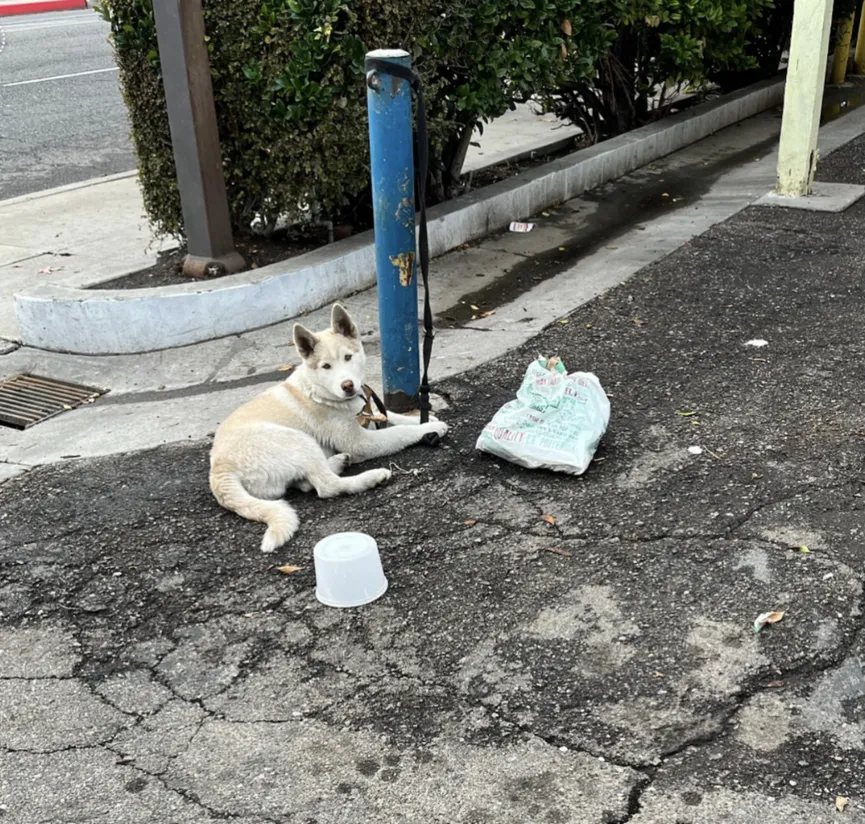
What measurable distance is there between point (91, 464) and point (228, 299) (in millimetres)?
1590

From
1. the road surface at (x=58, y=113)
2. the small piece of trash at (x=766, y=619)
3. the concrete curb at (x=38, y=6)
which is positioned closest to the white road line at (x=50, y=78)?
the road surface at (x=58, y=113)

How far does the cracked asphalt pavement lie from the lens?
2.92 metres

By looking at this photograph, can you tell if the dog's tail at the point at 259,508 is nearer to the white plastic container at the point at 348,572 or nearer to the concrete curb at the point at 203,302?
the white plastic container at the point at 348,572

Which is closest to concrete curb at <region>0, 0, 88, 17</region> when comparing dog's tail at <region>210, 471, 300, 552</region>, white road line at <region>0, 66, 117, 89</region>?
white road line at <region>0, 66, 117, 89</region>

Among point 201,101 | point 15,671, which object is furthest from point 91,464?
point 201,101

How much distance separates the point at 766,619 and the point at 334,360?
6.58ft

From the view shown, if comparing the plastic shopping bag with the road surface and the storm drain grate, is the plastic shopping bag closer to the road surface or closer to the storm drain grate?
the storm drain grate

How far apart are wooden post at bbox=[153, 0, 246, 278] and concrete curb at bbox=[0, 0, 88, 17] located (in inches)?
823

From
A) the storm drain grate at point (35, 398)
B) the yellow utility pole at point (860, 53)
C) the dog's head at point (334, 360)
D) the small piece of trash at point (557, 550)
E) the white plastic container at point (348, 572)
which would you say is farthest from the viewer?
the yellow utility pole at point (860, 53)

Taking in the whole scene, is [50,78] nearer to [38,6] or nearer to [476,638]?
[38,6]

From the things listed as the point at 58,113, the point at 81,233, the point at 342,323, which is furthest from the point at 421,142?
the point at 58,113

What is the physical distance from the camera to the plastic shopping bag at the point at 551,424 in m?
4.45

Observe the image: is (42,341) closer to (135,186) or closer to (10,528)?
(10,528)

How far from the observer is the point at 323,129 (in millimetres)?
6395
